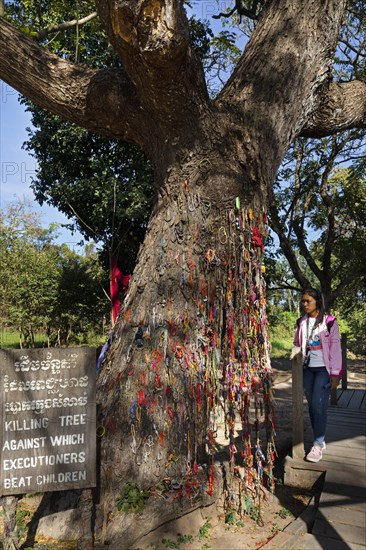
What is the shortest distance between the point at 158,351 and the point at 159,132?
212 centimetres

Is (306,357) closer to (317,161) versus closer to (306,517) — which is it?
(306,517)

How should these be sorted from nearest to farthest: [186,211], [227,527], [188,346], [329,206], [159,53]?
[159,53], [227,527], [188,346], [186,211], [329,206]

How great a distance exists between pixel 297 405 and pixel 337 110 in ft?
11.5

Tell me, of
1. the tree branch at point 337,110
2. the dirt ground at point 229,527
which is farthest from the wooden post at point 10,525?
the tree branch at point 337,110

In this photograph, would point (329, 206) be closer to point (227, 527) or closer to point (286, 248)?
point (286, 248)

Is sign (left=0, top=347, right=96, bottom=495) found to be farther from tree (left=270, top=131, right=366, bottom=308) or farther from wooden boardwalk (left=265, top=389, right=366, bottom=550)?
tree (left=270, top=131, right=366, bottom=308)

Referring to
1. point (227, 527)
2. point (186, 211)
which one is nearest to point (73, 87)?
point (186, 211)

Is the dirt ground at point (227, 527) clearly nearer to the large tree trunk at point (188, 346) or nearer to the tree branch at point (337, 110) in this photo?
the large tree trunk at point (188, 346)

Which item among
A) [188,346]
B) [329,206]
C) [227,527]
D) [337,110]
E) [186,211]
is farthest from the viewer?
[329,206]

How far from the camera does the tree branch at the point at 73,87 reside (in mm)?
4801

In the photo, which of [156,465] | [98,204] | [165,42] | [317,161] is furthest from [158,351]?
[317,161]

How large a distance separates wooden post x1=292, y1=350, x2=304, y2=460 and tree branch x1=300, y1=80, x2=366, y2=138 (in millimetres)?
2892

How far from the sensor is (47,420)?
3178mm

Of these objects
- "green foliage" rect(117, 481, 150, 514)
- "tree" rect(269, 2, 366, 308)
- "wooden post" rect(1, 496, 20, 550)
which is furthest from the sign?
"tree" rect(269, 2, 366, 308)
